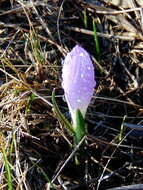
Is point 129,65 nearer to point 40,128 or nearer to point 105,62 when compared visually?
point 105,62

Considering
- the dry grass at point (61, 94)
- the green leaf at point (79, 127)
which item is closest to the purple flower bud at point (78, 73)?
the green leaf at point (79, 127)

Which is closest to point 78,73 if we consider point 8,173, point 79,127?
point 79,127

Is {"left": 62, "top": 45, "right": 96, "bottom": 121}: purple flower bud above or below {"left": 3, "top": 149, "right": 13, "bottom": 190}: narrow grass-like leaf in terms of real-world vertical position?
above

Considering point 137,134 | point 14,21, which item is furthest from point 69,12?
point 137,134

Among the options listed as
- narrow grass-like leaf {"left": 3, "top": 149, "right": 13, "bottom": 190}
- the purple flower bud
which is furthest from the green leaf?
narrow grass-like leaf {"left": 3, "top": 149, "right": 13, "bottom": 190}

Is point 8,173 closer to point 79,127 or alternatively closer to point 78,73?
point 79,127

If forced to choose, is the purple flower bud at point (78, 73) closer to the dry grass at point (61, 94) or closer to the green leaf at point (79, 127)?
the green leaf at point (79, 127)

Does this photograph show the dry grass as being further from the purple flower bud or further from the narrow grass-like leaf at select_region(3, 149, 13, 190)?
the purple flower bud
